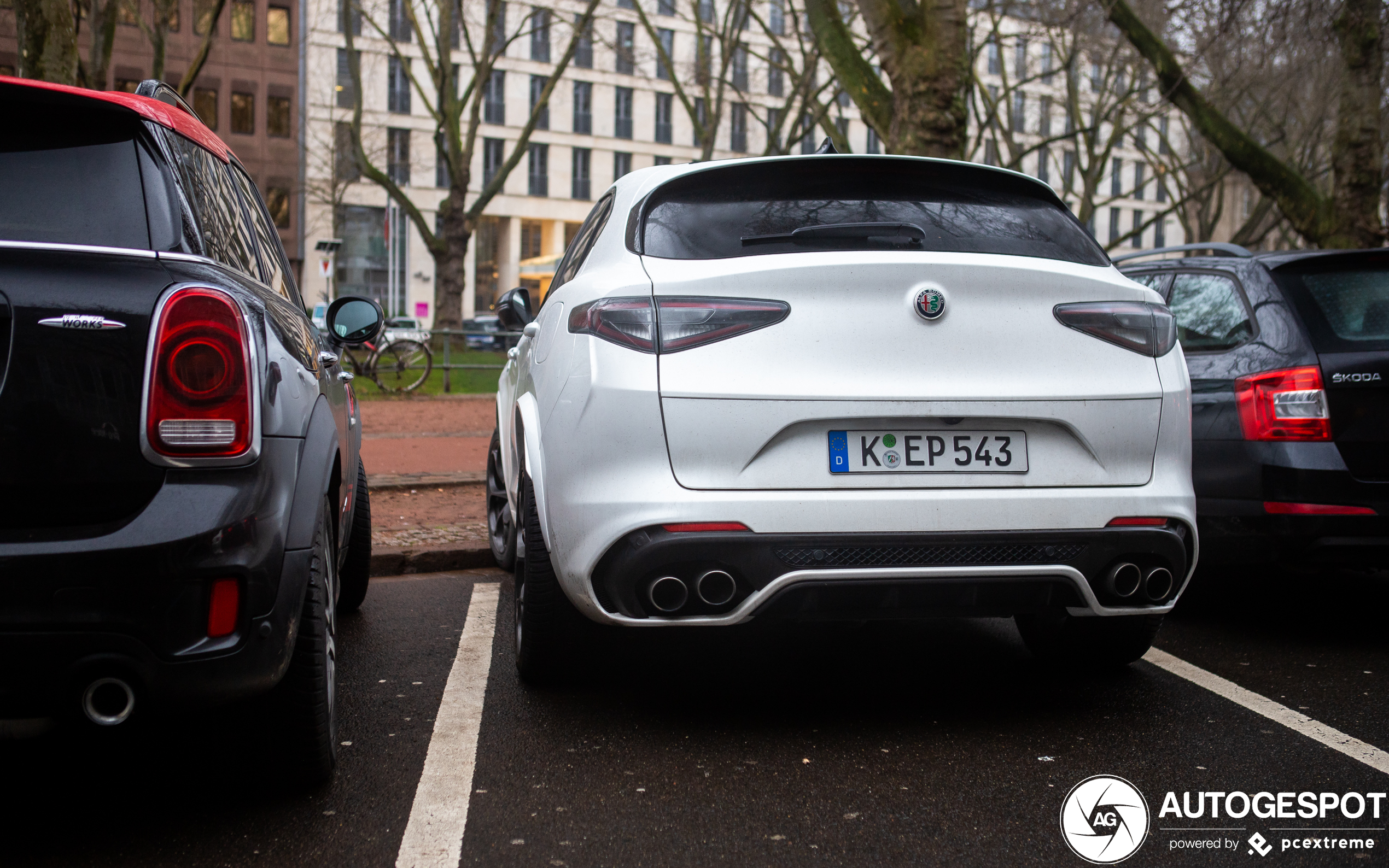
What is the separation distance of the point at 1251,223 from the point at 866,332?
109 ft

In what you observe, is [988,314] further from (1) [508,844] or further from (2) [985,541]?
(1) [508,844]

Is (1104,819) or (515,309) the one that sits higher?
(515,309)

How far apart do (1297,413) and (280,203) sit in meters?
52.8

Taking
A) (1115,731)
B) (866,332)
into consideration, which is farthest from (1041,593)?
(866,332)

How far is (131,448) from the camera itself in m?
2.42

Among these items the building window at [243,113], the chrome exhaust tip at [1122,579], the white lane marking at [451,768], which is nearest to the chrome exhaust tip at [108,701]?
the white lane marking at [451,768]

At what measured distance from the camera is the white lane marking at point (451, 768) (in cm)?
273

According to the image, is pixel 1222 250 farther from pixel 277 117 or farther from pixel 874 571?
pixel 277 117

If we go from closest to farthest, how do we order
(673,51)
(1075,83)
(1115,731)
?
(1115,731) → (1075,83) → (673,51)

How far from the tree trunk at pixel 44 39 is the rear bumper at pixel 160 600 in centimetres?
907

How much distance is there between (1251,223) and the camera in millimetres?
33000

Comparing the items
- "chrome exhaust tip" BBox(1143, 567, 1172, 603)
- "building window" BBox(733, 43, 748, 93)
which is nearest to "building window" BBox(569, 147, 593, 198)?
"building window" BBox(733, 43, 748, 93)

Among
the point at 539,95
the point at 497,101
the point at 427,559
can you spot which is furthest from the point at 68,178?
the point at 539,95

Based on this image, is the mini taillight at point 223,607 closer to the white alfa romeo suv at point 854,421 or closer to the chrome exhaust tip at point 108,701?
the chrome exhaust tip at point 108,701
